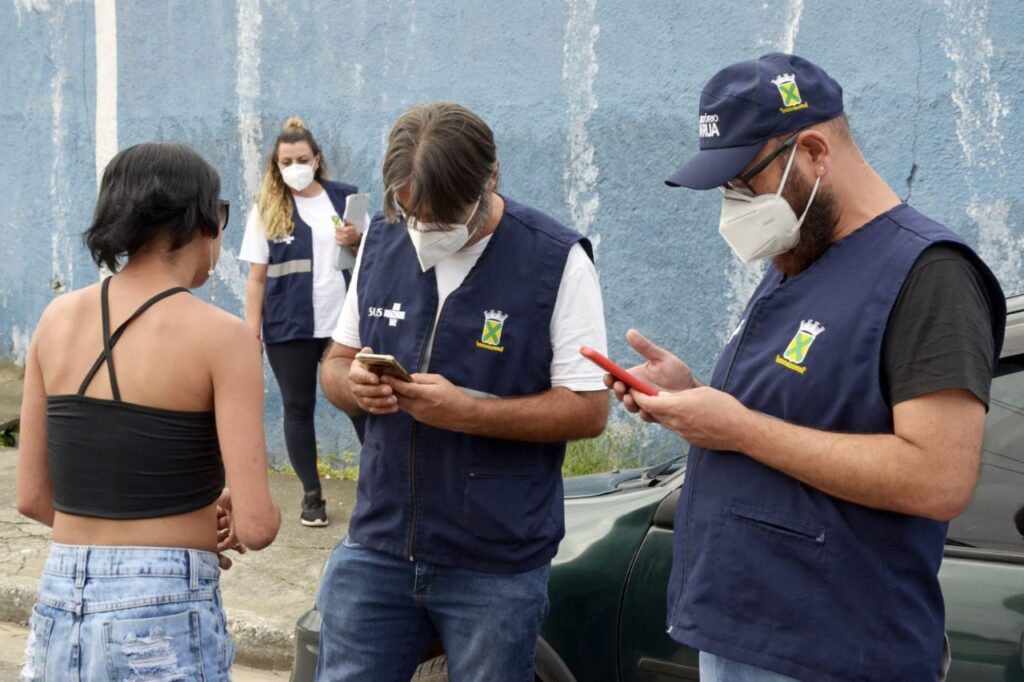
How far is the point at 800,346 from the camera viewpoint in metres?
2.23

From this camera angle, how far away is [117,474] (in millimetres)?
2480

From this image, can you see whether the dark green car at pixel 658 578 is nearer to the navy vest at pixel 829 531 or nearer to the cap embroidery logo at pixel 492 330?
the navy vest at pixel 829 531

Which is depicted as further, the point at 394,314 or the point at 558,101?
the point at 558,101

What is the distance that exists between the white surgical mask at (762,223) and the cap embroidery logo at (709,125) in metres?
0.13

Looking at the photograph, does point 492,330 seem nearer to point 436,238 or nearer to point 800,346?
point 436,238

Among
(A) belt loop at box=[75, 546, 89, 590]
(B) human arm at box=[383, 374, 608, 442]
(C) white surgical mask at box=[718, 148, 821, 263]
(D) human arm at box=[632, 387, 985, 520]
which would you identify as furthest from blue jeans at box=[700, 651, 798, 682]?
(A) belt loop at box=[75, 546, 89, 590]

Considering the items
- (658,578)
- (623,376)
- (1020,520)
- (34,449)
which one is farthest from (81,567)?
(1020,520)

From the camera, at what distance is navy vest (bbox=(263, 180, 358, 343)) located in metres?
6.03

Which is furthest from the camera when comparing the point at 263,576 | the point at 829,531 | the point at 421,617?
the point at 263,576

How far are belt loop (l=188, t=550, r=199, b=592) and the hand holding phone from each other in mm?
548

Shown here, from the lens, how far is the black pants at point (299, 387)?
6.11 meters

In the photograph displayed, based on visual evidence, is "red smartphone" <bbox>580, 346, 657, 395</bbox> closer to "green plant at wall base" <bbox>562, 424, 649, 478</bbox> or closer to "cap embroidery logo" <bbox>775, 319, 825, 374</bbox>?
"cap embroidery logo" <bbox>775, 319, 825, 374</bbox>

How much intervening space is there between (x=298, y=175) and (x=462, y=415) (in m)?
3.62

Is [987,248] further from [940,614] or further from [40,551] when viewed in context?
[40,551]
